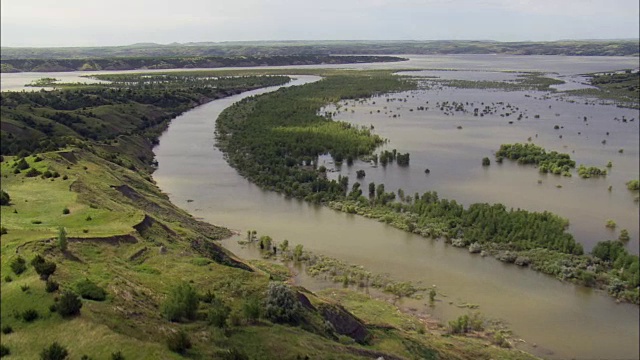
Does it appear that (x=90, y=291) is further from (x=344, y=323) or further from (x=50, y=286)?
(x=344, y=323)

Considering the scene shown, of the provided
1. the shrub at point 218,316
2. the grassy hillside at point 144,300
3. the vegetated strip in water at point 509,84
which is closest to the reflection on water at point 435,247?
the grassy hillside at point 144,300

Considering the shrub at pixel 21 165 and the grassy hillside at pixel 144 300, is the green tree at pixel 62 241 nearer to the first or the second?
the grassy hillside at pixel 144 300

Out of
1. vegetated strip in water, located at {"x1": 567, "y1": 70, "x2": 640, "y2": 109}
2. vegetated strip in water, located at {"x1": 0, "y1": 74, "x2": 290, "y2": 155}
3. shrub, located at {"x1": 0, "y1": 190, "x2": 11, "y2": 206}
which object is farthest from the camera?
vegetated strip in water, located at {"x1": 567, "y1": 70, "x2": 640, "y2": 109}

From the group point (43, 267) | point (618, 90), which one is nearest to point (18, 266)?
point (43, 267)

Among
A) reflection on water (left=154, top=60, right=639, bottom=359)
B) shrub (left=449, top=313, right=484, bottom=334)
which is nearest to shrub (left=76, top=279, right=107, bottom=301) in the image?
reflection on water (left=154, top=60, right=639, bottom=359)

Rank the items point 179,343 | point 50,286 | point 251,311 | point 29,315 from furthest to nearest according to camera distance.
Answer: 1. point 251,311
2. point 50,286
3. point 29,315
4. point 179,343

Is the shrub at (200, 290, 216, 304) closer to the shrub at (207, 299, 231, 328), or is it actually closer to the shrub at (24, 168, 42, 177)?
the shrub at (207, 299, 231, 328)
